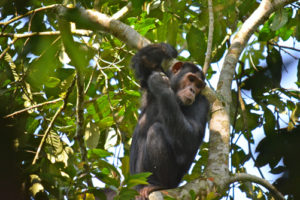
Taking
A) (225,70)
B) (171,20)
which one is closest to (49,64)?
(225,70)

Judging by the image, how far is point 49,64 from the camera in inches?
44.8

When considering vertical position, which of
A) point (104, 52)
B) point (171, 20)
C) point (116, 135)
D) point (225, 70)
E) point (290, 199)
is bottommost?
point (290, 199)

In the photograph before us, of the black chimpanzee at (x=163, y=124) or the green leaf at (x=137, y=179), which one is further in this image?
the black chimpanzee at (x=163, y=124)

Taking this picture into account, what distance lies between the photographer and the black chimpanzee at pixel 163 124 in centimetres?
521

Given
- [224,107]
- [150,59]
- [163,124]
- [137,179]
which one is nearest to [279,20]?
[224,107]

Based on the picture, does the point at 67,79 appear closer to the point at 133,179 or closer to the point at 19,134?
the point at 133,179

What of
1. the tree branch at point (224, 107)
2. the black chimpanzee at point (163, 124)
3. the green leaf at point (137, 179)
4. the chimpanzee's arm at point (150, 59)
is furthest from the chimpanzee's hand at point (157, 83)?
the green leaf at point (137, 179)

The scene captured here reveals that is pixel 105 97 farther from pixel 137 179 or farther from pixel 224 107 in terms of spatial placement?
pixel 137 179

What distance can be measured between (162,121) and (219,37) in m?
Answer: 1.66

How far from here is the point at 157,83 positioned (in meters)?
5.23

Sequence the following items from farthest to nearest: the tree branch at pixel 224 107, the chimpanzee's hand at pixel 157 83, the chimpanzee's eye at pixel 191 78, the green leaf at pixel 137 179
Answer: the chimpanzee's eye at pixel 191 78, the chimpanzee's hand at pixel 157 83, the tree branch at pixel 224 107, the green leaf at pixel 137 179

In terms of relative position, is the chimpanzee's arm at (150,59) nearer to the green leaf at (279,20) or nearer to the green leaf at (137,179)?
the green leaf at (279,20)

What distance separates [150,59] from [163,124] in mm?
1005

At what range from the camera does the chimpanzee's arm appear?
513 centimetres
